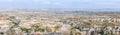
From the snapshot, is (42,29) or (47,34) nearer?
(47,34)

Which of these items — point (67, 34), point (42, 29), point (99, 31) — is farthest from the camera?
point (42, 29)

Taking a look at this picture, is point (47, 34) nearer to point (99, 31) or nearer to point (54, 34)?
point (54, 34)

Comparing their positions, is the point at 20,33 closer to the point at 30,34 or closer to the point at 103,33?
the point at 30,34

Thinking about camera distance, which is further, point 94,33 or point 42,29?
point 42,29

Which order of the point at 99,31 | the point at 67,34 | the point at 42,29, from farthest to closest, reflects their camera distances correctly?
the point at 42,29, the point at 99,31, the point at 67,34

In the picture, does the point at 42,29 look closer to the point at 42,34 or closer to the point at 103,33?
the point at 42,34

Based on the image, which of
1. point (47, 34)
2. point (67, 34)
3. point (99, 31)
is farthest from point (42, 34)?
Answer: point (99, 31)

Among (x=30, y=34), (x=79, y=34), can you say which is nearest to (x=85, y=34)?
(x=79, y=34)
